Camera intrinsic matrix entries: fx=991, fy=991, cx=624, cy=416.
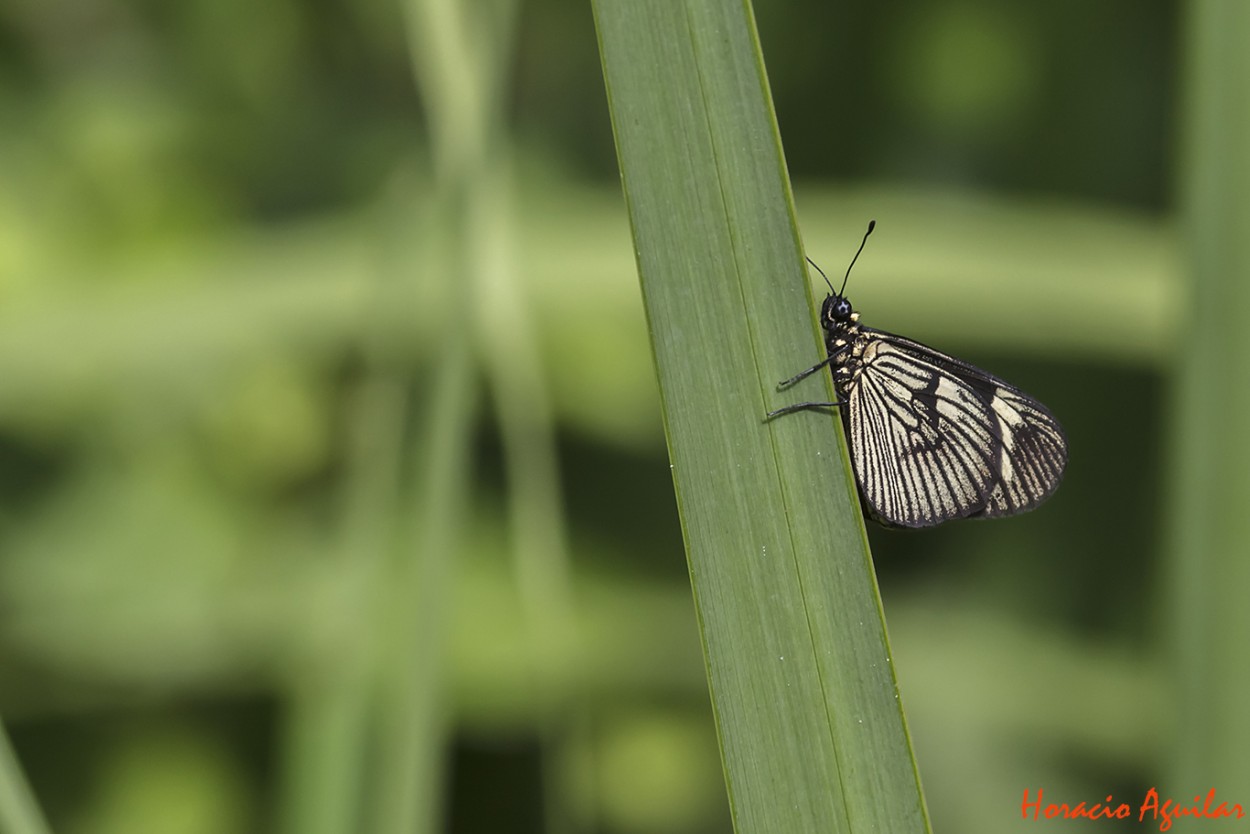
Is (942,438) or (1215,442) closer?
(1215,442)

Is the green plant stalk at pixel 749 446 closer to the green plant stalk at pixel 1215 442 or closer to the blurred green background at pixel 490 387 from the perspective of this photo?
the green plant stalk at pixel 1215 442

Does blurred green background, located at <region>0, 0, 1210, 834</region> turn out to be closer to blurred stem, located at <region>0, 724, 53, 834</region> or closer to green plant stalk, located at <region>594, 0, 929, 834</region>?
blurred stem, located at <region>0, 724, 53, 834</region>

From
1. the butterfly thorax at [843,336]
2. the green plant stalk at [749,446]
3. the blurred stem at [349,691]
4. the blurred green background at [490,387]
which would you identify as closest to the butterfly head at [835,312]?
the butterfly thorax at [843,336]

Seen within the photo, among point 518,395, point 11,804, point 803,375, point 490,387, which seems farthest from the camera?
point 490,387

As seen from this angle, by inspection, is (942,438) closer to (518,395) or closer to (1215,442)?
(1215,442)

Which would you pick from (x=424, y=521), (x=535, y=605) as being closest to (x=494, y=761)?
(x=535, y=605)

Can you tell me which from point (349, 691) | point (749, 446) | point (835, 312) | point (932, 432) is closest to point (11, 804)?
point (349, 691)
